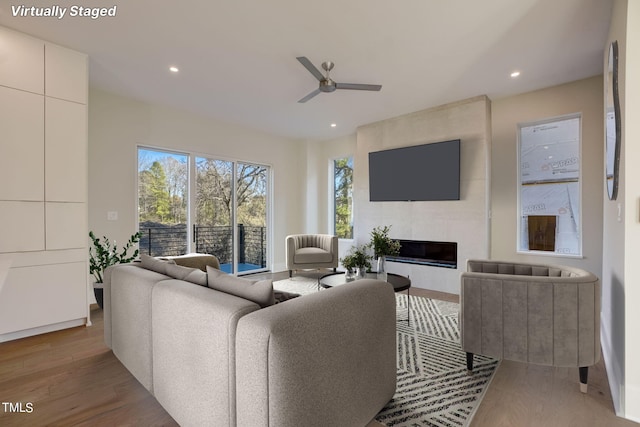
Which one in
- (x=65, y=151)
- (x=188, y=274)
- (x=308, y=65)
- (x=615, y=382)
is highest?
(x=308, y=65)

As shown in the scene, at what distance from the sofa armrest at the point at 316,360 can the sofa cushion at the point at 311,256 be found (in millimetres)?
3298

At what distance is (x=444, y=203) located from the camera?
4.33 m

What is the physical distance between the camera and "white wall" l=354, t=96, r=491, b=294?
4.01 meters

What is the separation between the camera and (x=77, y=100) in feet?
9.75

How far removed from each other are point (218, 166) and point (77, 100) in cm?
230

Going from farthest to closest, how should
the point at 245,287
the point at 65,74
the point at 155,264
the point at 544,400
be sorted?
the point at 65,74 < the point at 155,264 < the point at 544,400 < the point at 245,287

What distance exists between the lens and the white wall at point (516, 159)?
345 centimetres

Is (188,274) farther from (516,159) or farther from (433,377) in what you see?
(516,159)

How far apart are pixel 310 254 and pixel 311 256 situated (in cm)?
4

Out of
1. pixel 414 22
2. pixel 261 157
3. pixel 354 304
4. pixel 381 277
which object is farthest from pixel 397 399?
pixel 261 157

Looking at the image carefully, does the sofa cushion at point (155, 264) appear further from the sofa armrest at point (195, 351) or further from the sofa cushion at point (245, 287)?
the sofa cushion at point (245, 287)

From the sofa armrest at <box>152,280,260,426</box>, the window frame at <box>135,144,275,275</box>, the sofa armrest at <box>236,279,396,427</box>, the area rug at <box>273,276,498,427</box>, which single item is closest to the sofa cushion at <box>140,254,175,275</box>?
the sofa armrest at <box>152,280,260,426</box>

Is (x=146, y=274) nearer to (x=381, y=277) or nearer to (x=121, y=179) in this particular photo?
(x=381, y=277)

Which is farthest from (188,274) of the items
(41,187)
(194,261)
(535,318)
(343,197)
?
(343,197)
